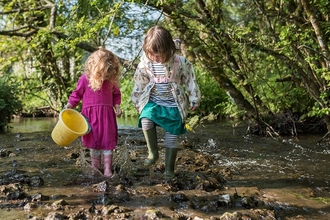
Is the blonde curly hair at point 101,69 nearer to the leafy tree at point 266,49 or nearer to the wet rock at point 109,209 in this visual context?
the wet rock at point 109,209

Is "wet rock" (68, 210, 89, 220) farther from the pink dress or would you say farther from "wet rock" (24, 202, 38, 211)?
the pink dress

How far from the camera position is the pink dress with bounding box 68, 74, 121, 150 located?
4270 mm

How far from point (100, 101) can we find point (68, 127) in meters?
0.50

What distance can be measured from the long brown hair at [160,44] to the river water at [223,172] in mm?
1111

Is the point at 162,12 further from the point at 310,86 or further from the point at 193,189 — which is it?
the point at 193,189

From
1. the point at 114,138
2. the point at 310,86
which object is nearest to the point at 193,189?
the point at 114,138

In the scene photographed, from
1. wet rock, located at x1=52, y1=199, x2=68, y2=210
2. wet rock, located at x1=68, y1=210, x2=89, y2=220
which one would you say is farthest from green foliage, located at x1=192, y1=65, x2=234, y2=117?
wet rock, located at x1=68, y1=210, x2=89, y2=220

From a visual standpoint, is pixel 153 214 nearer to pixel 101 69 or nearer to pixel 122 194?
pixel 122 194

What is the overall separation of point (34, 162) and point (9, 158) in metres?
0.47

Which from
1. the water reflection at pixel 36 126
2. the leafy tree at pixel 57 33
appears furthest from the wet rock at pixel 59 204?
the water reflection at pixel 36 126

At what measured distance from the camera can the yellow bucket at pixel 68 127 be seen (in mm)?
3927

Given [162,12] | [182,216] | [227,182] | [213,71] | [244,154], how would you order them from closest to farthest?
[182,216] < [227,182] < [244,154] < [162,12] < [213,71]

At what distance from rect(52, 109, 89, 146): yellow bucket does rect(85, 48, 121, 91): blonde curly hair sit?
0.35 m

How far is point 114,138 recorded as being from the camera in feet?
14.2
